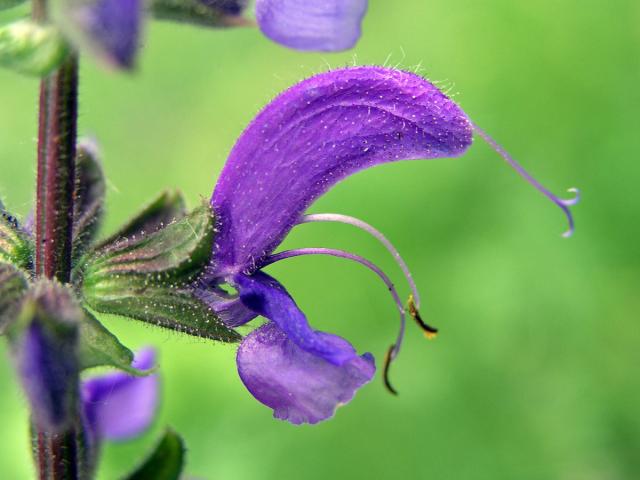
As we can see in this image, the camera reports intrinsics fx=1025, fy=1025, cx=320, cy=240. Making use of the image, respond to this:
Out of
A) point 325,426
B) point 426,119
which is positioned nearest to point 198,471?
point 325,426

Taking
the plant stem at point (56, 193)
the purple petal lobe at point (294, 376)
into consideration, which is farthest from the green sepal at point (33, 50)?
the purple petal lobe at point (294, 376)

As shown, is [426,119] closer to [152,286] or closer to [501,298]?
[152,286]

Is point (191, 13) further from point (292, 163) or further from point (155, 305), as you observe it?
point (155, 305)

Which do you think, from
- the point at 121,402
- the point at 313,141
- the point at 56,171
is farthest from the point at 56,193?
the point at 121,402

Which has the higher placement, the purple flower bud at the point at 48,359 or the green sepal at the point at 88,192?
the purple flower bud at the point at 48,359

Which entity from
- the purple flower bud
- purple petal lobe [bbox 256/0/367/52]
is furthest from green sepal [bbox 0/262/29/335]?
purple petal lobe [bbox 256/0/367/52]

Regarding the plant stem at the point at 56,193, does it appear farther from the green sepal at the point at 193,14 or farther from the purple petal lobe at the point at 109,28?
the purple petal lobe at the point at 109,28
